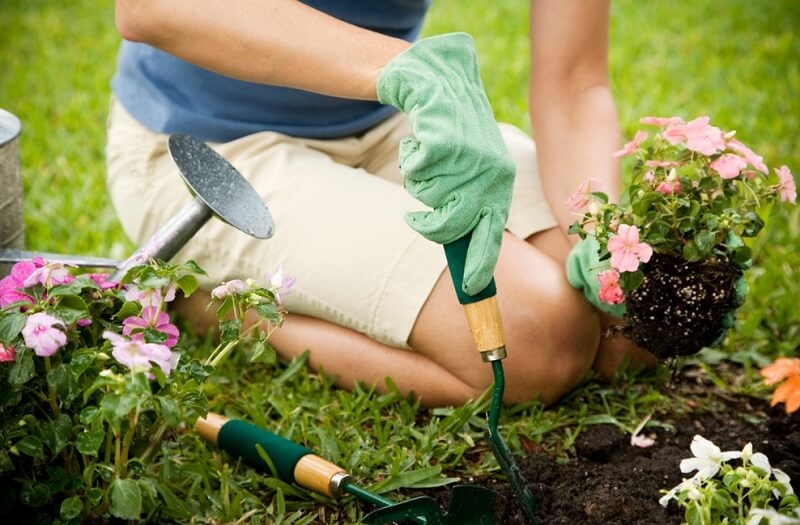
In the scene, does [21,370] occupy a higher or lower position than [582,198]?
lower

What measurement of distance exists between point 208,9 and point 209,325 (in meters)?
0.69

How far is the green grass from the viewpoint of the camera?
1563 mm

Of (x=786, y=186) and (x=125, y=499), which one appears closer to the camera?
(x=125, y=499)

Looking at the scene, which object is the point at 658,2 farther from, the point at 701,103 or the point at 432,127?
the point at 432,127

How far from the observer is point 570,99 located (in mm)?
1947

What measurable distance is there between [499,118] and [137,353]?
2.16 metres

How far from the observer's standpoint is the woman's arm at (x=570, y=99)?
1858 millimetres

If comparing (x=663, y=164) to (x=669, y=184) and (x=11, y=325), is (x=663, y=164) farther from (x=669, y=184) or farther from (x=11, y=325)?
(x=11, y=325)

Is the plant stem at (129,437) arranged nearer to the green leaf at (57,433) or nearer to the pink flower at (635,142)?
the green leaf at (57,433)

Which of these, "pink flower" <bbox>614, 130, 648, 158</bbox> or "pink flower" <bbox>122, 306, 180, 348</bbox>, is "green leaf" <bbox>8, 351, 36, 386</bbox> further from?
"pink flower" <bbox>614, 130, 648, 158</bbox>

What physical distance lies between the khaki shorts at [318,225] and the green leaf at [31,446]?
0.64 metres

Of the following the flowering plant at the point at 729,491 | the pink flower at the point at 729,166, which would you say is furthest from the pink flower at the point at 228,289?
the pink flower at the point at 729,166

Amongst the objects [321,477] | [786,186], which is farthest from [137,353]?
[786,186]

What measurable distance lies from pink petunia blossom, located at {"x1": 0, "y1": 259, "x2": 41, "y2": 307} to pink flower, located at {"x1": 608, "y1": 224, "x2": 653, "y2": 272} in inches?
31.0
